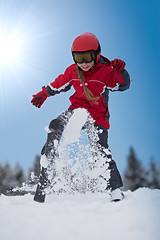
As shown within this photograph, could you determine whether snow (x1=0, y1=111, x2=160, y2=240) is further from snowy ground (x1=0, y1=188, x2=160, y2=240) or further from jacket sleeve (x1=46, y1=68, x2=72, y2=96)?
jacket sleeve (x1=46, y1=68, x2=72, y2=96)

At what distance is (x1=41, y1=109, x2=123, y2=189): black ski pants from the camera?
8.36 feet

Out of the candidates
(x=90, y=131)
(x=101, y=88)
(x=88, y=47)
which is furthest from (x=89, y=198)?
(x=88, y=47)

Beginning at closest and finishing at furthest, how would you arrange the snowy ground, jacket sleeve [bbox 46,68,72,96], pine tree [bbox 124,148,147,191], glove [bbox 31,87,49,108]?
the snowy ground
jacket sleeve [bbox 46,68,72,96]
glove [bbox 31,87,49,108]
pine tree [bbox 124,148,147,191]

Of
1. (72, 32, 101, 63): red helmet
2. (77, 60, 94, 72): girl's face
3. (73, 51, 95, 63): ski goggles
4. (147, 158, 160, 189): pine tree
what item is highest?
(72, 32, 101, 63): red helmet

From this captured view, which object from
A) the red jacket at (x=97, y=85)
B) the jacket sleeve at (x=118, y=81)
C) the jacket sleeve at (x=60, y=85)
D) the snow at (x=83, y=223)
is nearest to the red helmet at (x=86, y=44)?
the red jacket at (x=97, y=85)

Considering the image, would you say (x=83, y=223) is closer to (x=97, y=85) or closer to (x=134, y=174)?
(x=97, y=85)

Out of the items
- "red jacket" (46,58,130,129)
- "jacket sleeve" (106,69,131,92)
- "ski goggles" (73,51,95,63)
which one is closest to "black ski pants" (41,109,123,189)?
"red jacket" (46,58,130,129)

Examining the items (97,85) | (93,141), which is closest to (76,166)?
(93,141)

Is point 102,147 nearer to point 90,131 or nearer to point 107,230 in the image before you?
point 90,131

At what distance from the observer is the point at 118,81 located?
2.64m

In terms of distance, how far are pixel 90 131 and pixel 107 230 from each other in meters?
1.53

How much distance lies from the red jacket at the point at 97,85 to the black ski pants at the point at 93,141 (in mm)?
131

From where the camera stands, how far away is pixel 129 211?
5.37 ft

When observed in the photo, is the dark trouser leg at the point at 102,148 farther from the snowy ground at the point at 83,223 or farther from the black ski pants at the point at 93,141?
the snowy ground at the point at 83,223
